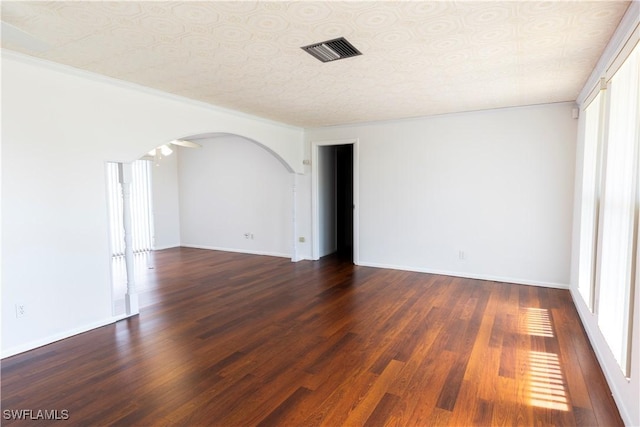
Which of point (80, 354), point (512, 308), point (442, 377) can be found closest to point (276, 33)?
point (442, 377)

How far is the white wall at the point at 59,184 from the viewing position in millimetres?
2912

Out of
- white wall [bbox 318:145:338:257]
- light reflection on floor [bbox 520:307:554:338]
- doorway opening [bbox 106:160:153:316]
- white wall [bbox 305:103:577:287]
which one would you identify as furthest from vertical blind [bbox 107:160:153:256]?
light reflection on floor [bbox 520:307:554:338]

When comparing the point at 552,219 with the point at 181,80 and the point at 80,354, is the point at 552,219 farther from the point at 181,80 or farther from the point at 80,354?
the point at 80,354

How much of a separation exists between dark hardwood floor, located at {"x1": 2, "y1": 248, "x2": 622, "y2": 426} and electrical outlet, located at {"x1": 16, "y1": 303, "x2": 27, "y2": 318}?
34 centimetres

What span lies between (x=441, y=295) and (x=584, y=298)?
1.47 m

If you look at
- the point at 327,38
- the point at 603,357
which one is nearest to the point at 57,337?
the point at 327,38

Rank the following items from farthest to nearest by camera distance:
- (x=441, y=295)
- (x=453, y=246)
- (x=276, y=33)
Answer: (x=453, y=246), (x=441, y=295), (x=276, y=33)

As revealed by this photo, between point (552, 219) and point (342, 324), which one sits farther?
point (552, 219)

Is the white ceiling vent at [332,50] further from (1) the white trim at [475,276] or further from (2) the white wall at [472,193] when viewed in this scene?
(1) the white trim at [475,276]

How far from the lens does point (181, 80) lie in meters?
3.52

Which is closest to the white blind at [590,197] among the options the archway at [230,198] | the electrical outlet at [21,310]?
the archway at [230,198]

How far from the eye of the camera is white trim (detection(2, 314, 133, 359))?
2.93 metres

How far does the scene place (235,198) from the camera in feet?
24.9

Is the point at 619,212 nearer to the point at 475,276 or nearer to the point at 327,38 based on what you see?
the point at 327,38
